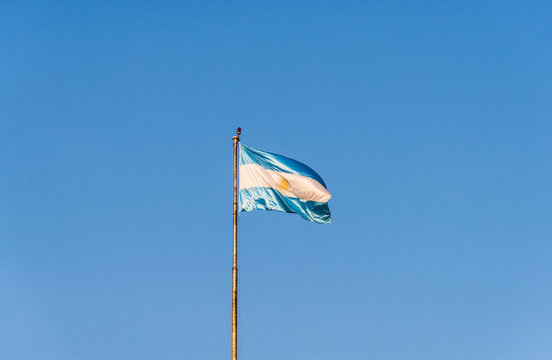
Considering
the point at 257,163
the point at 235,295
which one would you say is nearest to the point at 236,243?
the point at 235,295

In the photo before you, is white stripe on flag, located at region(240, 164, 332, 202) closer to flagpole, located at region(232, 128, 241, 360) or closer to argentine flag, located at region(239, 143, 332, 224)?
argentine flag, located at region(239, 143, 332, 224)

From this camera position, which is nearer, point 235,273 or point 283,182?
point 235,273

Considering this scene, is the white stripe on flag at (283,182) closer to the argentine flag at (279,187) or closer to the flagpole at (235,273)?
the argentine flag at (279,187)

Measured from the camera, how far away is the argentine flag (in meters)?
45.6

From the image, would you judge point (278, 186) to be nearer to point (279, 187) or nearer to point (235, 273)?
point (279, 187)

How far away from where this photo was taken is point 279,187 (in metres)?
46.2

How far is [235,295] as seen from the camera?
41656mm

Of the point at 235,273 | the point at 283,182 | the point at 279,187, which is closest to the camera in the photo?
the point at 235,273

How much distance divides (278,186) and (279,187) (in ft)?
0.25

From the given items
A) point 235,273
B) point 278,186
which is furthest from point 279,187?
point 235,273

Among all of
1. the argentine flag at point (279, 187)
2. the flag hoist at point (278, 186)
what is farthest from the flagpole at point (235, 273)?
the argentine flag at point (279, 187)

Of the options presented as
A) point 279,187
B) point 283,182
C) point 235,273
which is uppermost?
point 283,182

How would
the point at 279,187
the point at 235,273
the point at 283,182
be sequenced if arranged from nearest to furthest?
the point at 235,273 < the point at 279,187 < the point at 283,182

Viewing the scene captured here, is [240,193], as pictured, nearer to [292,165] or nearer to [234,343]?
[292,165]
